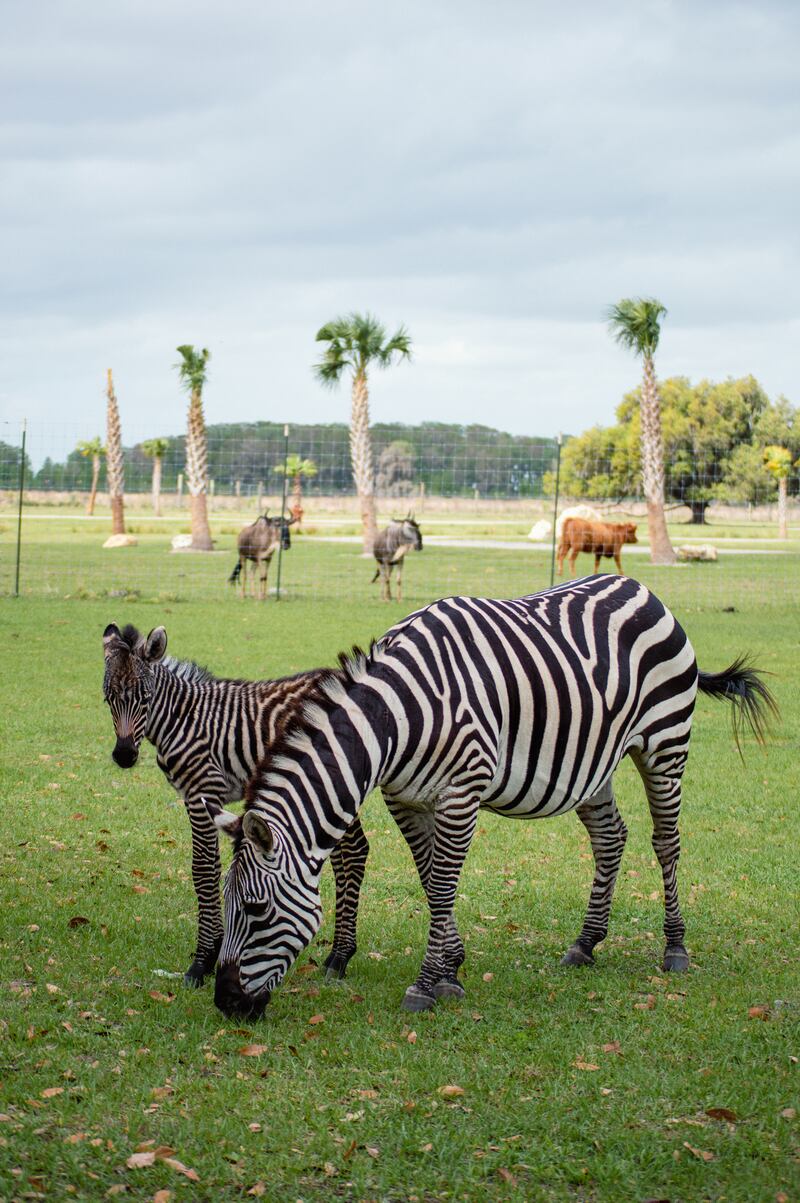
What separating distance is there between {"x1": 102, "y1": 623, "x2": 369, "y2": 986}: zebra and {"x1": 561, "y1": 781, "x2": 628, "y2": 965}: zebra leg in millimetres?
1192

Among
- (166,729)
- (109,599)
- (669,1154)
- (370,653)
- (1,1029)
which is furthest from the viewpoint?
(109,599)

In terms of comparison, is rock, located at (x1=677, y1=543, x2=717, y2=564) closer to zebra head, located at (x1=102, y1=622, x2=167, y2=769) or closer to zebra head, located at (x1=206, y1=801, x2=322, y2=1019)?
zebra head, located at (x1=102, y1=622, x2=167, y2=769)

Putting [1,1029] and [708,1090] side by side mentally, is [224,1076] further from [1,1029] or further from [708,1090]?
[708,1090]

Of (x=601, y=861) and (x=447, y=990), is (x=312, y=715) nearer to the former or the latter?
(x=447, y=990)

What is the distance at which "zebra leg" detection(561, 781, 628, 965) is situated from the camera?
600cm

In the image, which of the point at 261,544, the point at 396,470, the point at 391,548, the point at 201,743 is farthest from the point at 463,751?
the point at 396,470

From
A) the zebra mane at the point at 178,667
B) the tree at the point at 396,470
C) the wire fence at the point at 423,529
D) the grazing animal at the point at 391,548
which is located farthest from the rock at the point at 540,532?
the zebra mane at the point at 178,667

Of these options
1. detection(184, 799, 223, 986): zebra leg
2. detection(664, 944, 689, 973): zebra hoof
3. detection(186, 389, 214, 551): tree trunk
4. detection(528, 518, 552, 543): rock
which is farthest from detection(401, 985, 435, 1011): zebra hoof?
detection(528, 518, 552, 543): rock

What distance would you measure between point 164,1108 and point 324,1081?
606 millimetres

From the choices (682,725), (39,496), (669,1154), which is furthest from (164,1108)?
(39,496)

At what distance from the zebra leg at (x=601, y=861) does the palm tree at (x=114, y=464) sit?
3515 centimetres

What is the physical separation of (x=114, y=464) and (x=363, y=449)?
10.4 m

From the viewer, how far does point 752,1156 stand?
402cm

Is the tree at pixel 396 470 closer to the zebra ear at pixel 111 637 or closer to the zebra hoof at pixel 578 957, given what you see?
the zebra ear at pixel 111 637
